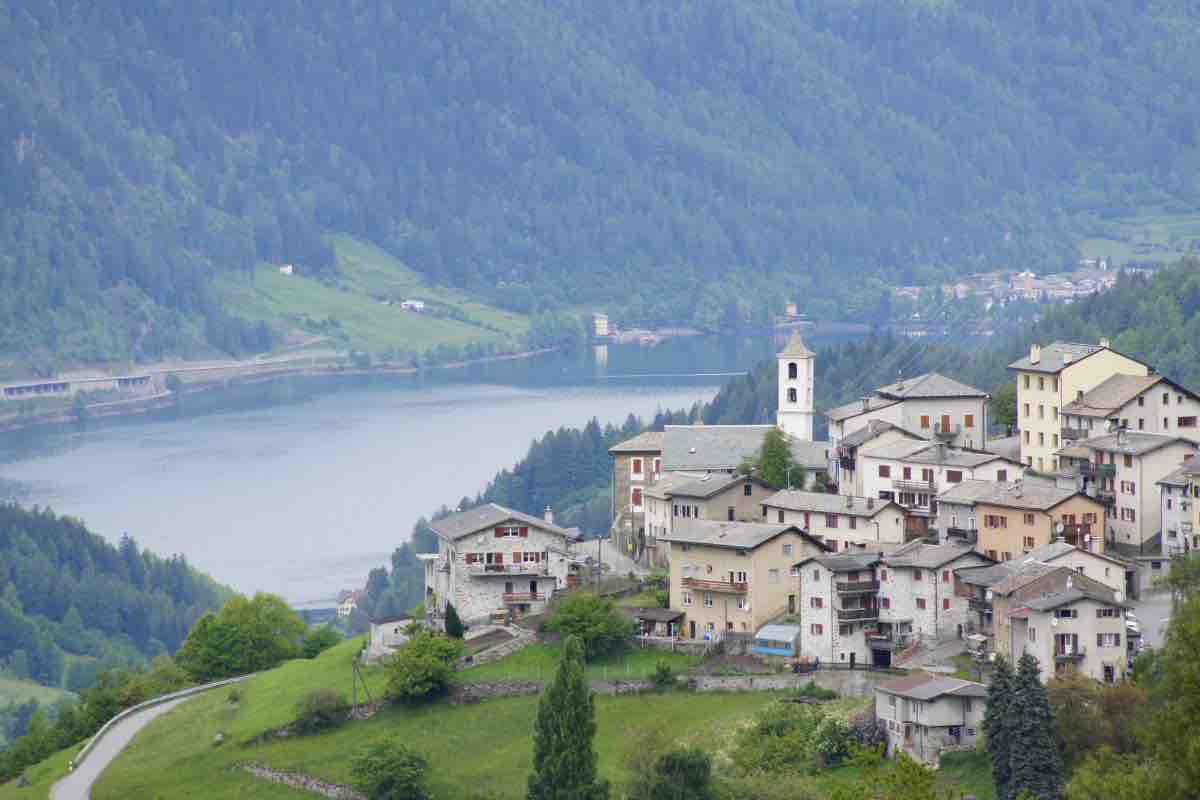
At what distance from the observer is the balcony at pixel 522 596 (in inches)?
2486

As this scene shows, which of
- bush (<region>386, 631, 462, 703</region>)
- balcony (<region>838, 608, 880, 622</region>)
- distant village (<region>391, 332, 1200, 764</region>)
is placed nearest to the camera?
distant village (<region>391, 332, 1200, 764</region>)

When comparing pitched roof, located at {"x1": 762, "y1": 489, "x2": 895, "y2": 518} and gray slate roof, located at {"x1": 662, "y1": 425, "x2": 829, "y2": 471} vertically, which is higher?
gray slate roof, located at {"x1": 662, "y1": 425, "x2": 829, "y2": 471}

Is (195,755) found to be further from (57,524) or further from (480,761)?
(57,524)

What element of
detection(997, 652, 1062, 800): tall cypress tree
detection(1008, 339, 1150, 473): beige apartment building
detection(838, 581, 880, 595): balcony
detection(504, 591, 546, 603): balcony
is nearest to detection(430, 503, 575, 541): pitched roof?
detection(504, 591, 546, 603): balcony

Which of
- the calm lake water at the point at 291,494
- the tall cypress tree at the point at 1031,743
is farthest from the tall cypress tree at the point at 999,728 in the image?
the calm lake water at the point at 291,494

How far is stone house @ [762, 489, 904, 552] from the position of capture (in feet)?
195

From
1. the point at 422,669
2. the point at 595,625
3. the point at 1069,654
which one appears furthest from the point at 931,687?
the point at 422,669

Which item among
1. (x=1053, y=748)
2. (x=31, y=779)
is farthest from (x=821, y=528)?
(x=31, y=779)

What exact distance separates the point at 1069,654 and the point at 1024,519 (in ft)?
18.6

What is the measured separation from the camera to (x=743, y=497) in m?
64.0

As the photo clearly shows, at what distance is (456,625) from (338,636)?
16.7 meters

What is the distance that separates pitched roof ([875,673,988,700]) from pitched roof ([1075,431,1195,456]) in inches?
373

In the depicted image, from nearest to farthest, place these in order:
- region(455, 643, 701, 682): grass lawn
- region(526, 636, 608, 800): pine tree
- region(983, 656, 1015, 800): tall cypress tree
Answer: region(983, 656, 1015, 800): tall cypress tree → region(526, 636, 608, 800): pine tree → region(455, 643, 701, 682): grass lawn

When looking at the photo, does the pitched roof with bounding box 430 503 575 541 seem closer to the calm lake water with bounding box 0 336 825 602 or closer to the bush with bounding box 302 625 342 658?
the bush with bounding box 302 625 342 658
